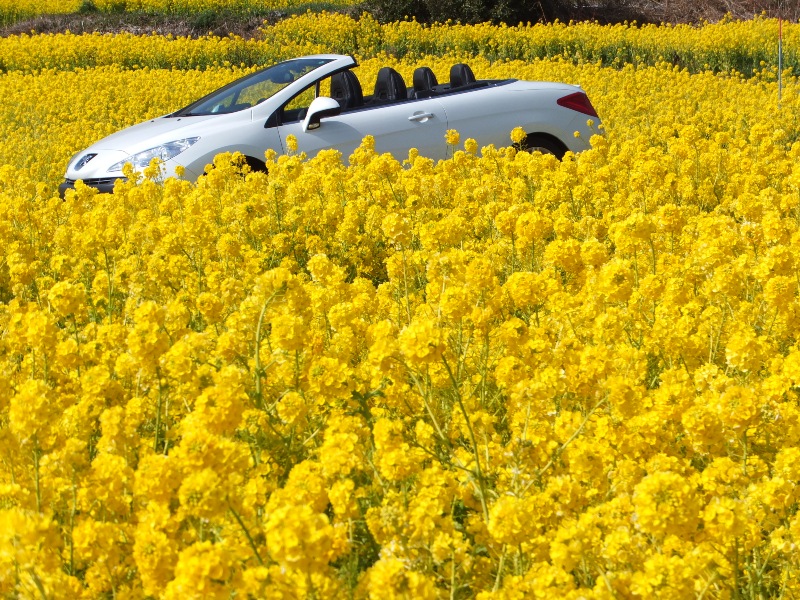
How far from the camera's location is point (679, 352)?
430cm

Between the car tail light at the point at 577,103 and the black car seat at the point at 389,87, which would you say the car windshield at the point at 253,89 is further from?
the car tail light at the point at 577,103

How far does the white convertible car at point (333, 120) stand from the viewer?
910 cm

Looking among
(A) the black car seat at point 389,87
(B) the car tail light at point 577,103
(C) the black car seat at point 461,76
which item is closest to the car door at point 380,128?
(A) the black car seat at point 389,87

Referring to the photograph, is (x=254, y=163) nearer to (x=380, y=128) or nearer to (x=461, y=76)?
(x=380, y=128)

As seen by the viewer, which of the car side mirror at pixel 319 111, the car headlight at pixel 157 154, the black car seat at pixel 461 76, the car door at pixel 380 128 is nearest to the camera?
the car side mirror at pixel 319 111

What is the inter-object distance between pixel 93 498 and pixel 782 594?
7.10 ft

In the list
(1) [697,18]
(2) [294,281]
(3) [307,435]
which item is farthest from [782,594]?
(1) [697,18]

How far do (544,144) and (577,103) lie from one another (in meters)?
0.55

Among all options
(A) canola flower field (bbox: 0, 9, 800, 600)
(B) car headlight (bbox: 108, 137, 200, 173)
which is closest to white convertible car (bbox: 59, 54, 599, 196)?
(B) car headlight (bbox: 108, 137, 200, 173)

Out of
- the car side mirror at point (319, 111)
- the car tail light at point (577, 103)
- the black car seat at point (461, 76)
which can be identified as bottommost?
the car tail light at point (577, 103)

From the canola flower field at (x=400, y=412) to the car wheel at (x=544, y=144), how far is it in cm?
306

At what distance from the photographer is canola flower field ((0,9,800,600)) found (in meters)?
2.62

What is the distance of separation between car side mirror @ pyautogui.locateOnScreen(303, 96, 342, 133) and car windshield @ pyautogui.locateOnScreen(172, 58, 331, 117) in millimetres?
624

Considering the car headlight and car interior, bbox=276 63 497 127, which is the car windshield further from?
the car headlight
